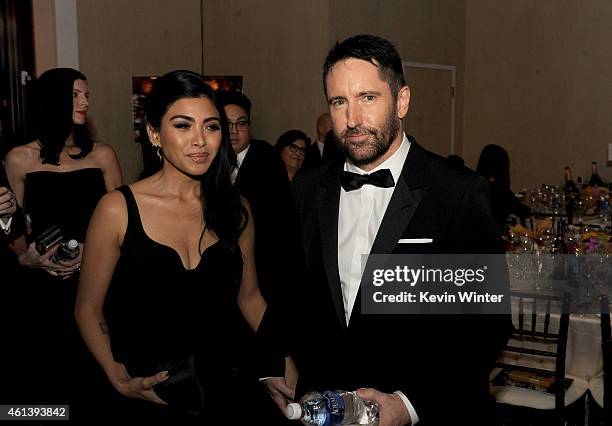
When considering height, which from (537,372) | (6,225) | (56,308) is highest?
(6,225)

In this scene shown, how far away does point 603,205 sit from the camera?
599 centimetres

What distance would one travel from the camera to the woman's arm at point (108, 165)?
3831 millimetres

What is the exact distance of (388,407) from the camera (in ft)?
5.45

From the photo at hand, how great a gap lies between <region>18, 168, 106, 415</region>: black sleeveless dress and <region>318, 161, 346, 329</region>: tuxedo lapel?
895 mm

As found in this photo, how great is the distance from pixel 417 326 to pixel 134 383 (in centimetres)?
81

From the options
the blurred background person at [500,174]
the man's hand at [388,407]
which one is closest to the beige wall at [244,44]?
the blurred background person at [500,174]

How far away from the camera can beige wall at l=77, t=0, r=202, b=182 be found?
633 centimetres

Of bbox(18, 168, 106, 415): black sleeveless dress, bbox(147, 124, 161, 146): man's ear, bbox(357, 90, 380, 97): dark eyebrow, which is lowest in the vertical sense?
bbox(18, 168, 106, 415): black sleeveless dress

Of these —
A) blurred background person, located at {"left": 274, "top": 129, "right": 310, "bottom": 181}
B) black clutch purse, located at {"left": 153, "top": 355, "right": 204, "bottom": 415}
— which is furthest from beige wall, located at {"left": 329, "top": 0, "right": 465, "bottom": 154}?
black clutch purse, located at {"left": 153, "top": 355, "right": 204, "bottom": 415}

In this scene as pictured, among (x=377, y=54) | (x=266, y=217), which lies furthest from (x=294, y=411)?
(x=266, y=217)

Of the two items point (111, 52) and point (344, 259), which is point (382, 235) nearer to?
point (344, 259)

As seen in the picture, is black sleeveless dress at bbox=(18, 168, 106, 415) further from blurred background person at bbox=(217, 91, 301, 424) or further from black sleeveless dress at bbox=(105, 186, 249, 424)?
blurred background person at bbox=(217, 91, 301, 424)

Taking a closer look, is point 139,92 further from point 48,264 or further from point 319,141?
point 48,264

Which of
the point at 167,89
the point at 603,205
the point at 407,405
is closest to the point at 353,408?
the point at 407,405
